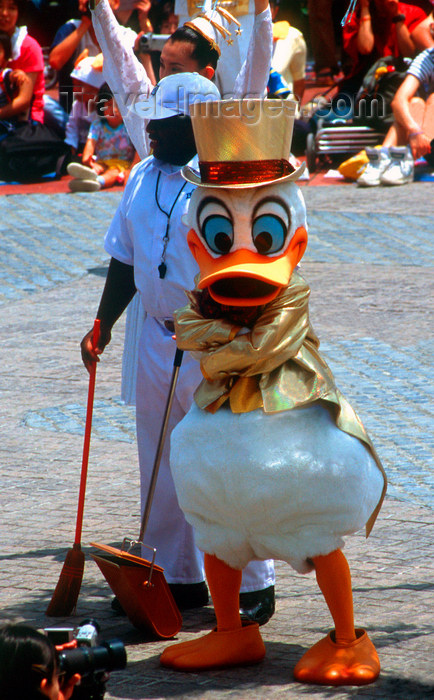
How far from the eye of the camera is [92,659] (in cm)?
288

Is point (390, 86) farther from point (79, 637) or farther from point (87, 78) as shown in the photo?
point (79, 637)

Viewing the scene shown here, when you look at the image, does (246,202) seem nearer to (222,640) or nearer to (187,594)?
(222,640)

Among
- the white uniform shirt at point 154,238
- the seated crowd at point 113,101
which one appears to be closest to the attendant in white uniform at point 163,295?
the white uniform shirt at point 154,238

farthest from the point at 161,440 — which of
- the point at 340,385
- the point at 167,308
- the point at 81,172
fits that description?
the point at 81,172

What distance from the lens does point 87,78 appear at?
11797mm

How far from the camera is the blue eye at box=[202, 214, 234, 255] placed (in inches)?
137

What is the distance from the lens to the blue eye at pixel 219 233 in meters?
3.49

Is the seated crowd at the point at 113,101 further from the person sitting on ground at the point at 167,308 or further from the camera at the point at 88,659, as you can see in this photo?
the camera at the point at 88,659

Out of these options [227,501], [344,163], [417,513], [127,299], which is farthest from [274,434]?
[344,163]

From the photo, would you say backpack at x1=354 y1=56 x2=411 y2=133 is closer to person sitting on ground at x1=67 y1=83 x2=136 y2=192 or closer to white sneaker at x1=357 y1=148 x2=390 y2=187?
white sneaker at x1=357 y1=148 x2=390 y2=187

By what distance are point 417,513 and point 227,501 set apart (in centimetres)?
190

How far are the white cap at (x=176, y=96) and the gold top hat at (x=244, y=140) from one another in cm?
48

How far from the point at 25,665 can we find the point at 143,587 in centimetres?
125

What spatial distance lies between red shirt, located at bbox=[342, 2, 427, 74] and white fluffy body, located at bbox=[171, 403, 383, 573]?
943cm
